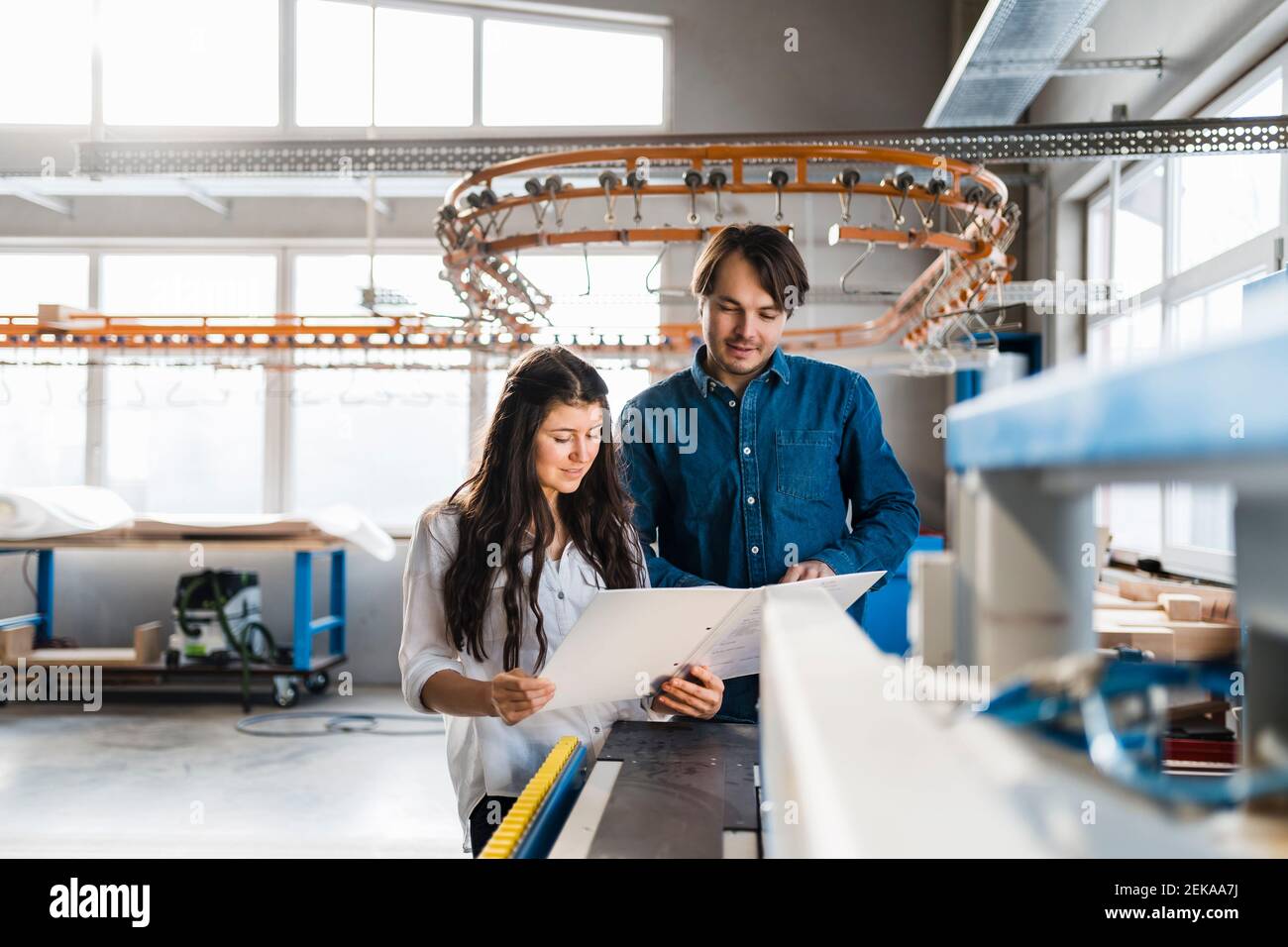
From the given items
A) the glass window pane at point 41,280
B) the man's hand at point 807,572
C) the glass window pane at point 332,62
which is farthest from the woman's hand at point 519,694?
the glass window pane at point 41,280

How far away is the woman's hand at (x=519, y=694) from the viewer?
4.14ft

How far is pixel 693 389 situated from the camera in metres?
1.86

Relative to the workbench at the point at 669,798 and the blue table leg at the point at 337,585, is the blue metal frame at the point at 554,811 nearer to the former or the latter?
the workbench at the point at 669,798

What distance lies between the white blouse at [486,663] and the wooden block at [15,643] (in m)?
5.23

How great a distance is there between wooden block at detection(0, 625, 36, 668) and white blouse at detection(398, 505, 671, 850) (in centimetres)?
523

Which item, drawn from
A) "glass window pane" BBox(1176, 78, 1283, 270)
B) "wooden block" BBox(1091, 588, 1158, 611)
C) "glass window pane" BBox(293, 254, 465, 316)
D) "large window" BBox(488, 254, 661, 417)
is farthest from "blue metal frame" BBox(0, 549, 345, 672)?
"glass window pane" BBox(1176, 78, 1283, 270)

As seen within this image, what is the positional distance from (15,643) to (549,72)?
4.77 metres

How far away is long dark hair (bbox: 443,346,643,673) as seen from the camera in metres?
1.54

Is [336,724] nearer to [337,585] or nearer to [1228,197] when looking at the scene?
[337,585]

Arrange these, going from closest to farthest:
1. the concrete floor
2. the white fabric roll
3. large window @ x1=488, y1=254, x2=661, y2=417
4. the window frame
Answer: the concrete floor
the white fabric roll
large window @ x1=488, y1=254, x2=661, y2=417
the window frame

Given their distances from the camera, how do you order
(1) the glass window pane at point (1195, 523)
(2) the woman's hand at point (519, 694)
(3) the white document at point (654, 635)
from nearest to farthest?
(3) the white document at point (654, 635), (2) the woman's hand at point (519, 694), (1) the glass window pane at point (1195, 523)

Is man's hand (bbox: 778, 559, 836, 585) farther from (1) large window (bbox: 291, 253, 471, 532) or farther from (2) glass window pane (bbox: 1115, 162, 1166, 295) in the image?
(1) large window (bbox: 291, 253, 471, 532)
